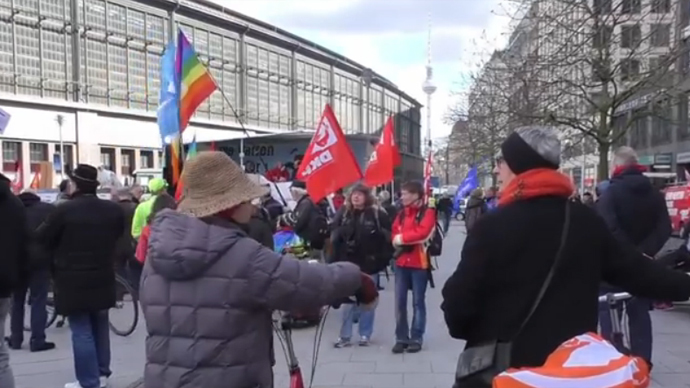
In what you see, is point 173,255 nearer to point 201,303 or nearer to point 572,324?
point 201,303

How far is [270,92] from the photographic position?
55219 millimetres

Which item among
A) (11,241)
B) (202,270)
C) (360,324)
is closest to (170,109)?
(360,324)

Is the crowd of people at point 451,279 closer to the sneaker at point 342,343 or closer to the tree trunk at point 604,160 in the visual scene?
the sneaker at point 342,343

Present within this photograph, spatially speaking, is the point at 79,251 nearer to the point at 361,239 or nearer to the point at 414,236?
the point at 361,239

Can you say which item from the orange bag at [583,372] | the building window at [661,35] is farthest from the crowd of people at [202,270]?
the building window at [661,35]

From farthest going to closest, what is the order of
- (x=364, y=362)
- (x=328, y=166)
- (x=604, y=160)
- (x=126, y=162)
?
(x=126, y=162), (x=604, y=160), (x=328, y=166), (x=364, y=362)

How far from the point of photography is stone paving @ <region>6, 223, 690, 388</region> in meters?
7.42

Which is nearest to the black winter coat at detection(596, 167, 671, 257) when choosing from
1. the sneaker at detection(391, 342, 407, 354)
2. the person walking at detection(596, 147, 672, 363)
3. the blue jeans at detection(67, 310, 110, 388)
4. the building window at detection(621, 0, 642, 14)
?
the person walking at detection(596, 147, 672, 363)

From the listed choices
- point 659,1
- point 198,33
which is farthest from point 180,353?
point 198,33

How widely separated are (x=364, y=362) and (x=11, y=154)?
3088 centimetres

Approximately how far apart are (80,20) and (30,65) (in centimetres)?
375

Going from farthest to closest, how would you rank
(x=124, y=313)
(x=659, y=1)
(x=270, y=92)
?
1. (x=270, y=92)
2. (x=659, y=1)
3. (x=124, y=313)

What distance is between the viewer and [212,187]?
10.6ft

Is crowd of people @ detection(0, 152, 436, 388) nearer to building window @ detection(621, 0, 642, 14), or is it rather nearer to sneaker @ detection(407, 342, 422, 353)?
sneaker @ detection(407, 342, 422, 353)
